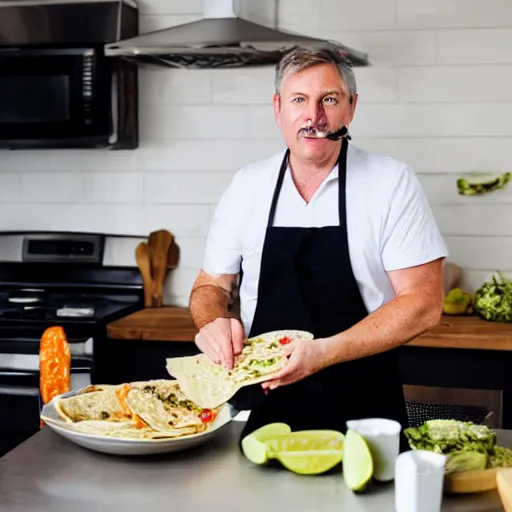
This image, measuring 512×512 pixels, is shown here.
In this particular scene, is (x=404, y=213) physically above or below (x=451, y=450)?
above

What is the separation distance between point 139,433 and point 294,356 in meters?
0.39

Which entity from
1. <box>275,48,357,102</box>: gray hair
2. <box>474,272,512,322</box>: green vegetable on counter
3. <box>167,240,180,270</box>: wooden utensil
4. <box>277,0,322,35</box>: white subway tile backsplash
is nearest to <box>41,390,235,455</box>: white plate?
<box>275,48,357,102</box>: gray hair

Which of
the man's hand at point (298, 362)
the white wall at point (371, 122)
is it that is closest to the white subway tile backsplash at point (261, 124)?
the white wall at point (371, 122)

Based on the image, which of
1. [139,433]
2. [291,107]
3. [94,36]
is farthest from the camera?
[94,36]

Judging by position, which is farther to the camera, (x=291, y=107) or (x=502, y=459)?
(x=291, y=107)

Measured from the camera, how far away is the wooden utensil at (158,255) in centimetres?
406

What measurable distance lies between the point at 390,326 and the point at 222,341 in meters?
0.45

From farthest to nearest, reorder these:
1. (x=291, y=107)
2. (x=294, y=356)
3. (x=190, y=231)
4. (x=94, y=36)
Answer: (x=190, y=231), (x=94, y=36), (x=291, y=107), (x=294, y=356)

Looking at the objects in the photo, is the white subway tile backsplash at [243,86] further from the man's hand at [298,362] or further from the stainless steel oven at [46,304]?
the man's hand at [298,362]

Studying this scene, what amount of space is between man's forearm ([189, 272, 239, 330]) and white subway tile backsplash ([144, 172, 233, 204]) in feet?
4.60

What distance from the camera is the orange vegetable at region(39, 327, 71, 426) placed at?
6.30 ft

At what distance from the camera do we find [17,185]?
423 centimetres

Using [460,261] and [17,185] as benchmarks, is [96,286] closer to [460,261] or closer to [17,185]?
[17,185]

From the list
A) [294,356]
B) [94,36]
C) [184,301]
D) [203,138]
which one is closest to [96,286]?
[184,301]
